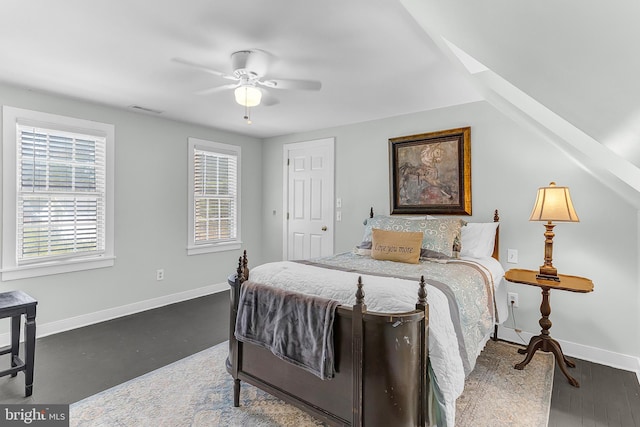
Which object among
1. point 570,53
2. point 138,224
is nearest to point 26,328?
point 138,224

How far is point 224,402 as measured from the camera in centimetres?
214

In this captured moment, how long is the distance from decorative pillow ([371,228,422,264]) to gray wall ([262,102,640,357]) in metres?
0.97

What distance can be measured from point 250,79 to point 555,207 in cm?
256

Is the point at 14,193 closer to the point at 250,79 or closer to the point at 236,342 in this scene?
the point at 250,79

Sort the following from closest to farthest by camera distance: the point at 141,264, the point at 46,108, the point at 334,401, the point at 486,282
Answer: the point at 334,401 < the point at 486,282 < the point at 46,108 < the point at 141,264

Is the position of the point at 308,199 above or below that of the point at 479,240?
above

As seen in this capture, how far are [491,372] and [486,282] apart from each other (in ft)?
2.30

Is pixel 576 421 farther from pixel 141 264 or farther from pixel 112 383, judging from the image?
pixel 141 264

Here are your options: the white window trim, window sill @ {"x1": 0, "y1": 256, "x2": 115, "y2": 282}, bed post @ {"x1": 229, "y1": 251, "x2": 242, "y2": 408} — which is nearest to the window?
window sill @ {"x1": 0, "y1": 256, "x2": 115, "y2": 282}

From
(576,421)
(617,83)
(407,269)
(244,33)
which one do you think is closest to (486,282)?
(407,269)

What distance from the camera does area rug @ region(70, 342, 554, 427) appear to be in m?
1.95

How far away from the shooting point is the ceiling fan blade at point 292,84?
2.80 m

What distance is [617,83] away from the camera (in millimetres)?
750

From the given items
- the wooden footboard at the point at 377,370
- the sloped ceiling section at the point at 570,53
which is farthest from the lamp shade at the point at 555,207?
the wooden footboard at the point at 377,370
